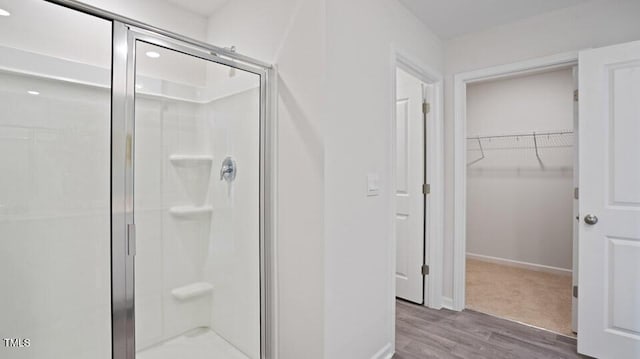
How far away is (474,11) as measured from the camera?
242 centimetres

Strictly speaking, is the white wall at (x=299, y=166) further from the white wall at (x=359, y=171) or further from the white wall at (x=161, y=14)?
the white wall at (x=161, y=14)

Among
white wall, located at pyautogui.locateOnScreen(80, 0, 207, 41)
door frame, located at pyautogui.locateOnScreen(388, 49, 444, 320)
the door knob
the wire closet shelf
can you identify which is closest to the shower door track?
white wall, located at pyautogui.locateOnScreen(80, 0, 207, 41)

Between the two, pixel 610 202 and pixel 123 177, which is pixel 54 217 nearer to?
pixel 123 177

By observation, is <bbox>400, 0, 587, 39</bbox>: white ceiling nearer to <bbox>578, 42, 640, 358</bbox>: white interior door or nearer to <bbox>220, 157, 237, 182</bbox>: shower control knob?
<bbox>578, 42, 640, 358</bbox>: white interior door

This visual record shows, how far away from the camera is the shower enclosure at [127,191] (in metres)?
1.46

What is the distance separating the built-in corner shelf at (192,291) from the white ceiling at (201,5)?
2.07 metres

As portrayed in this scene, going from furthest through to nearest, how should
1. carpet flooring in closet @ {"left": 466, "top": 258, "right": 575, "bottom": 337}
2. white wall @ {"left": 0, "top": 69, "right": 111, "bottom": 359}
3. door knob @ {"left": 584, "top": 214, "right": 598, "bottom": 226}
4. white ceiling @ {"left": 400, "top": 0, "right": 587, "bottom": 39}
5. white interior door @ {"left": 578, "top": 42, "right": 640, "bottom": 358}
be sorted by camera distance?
carpet flooring in closet @ {"left": 466, "top": 258, "right": 575, "bottom": 337}, white ceiling @ {"left": 400, "top": 0, "right": 587, "bottom": 39}, door knob @ {"left": 584, "top": 214, "right": 598, "bottom": 226}, white interior door @ {"left": 578, "top": 42, "right": 640, "bottom": 358}, white wall @ {"left": 0, "top": 69, "right": 111, "bottom": 359}

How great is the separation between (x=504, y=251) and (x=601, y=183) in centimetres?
246

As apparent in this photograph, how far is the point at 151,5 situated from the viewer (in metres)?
2.34

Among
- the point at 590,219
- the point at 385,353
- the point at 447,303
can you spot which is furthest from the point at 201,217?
the point at 590,219

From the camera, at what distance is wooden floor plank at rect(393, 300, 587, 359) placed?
2.18 metres

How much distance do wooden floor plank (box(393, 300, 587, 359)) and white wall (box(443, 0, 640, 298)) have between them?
36cm

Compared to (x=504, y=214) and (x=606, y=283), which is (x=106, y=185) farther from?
(x=504, y=214)

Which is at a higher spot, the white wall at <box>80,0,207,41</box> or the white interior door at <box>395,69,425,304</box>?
the white wall at <box>80,0,207,41</box>
